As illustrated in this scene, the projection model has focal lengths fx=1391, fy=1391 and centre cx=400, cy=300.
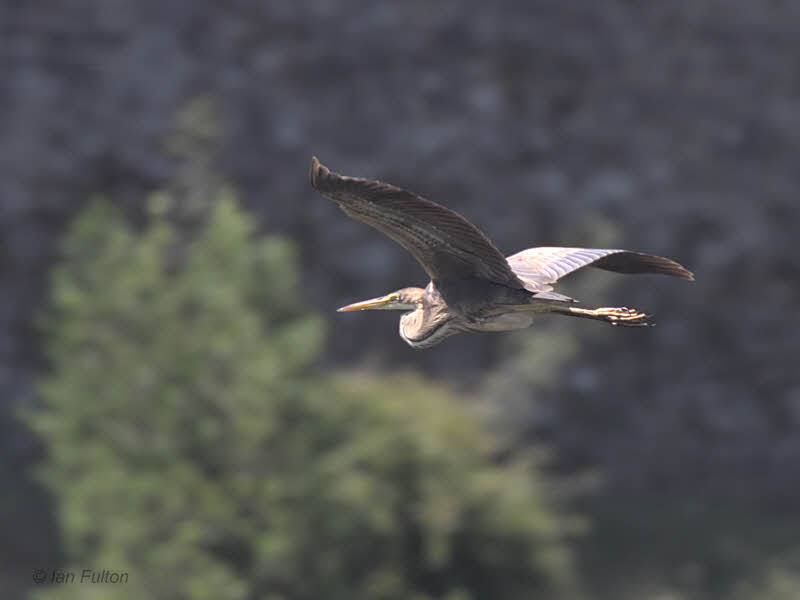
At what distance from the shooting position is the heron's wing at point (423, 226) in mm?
3988

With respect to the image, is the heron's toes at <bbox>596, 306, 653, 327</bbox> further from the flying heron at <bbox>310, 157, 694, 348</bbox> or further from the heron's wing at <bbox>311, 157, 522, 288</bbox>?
the heron's wing at <bbox>311, 157, 522, 288</bbox>

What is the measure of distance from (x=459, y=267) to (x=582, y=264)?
0.57 meters

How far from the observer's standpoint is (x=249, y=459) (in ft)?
32.2

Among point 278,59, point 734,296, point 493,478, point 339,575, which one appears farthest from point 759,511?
point 278,59

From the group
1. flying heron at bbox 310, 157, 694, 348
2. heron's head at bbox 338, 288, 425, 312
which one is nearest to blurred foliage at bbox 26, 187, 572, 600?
heron's head at bbox 338, 288, 425, 312

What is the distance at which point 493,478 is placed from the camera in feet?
33.3

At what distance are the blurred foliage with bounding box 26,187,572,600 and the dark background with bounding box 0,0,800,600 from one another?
2.12 meters

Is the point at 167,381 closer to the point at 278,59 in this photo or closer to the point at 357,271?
the point at 357,271

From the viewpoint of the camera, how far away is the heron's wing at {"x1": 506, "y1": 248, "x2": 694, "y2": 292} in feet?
15.8

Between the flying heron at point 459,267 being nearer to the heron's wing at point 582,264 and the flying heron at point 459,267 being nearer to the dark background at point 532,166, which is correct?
the heron's wing at point 582,264

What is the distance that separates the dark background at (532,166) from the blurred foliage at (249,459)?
83.4 inches

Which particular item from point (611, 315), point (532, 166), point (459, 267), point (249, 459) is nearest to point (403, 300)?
point (459, 267)

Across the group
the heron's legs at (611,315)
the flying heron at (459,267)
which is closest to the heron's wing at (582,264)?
the flying heron at (459,267)

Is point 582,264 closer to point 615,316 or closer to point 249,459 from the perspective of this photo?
point 615,316
